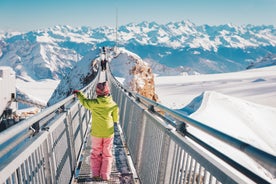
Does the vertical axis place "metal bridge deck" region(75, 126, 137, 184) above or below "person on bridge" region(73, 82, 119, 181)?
below

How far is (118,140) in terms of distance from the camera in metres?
9.75

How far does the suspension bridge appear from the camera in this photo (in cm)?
243

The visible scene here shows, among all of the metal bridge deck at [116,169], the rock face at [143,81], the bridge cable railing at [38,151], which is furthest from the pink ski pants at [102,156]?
the rock face at [143,81]

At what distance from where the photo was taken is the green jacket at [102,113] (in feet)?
19.2

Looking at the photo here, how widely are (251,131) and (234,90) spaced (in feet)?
275

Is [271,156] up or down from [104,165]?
up

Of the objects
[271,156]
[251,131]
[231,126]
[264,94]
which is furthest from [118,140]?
[264,94]

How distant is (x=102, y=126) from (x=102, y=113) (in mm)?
244

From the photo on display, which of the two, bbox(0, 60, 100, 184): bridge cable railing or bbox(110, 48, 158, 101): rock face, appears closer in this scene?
bbox(0, 60, 100, 184): bridge cable railing

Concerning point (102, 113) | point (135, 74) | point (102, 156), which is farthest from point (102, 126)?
point (135, 74)

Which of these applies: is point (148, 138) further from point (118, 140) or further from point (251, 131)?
point (251, 131)

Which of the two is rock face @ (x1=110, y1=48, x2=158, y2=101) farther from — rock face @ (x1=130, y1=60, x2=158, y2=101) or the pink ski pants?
the pink ski pants

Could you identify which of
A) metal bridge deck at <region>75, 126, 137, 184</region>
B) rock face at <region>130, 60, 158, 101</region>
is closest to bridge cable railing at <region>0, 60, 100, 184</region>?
metal bridge deck at <region>75, 126, 137, 184</region>

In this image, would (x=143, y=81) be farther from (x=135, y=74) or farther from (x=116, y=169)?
(x=116, y=169)
